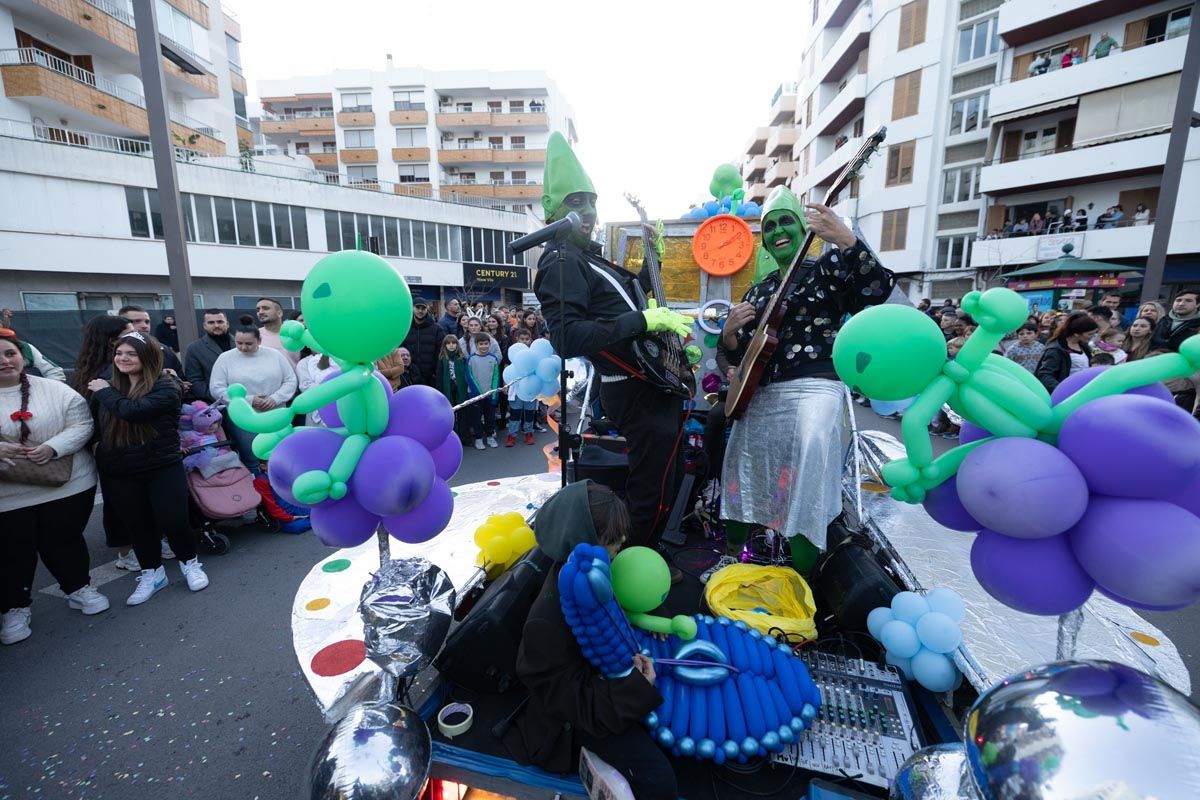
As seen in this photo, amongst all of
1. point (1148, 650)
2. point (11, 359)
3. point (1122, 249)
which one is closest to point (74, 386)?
point (11, 359)

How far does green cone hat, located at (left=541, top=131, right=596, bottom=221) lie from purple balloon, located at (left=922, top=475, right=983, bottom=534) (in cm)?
202

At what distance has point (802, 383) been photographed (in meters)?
2.42

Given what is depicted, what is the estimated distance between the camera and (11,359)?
2.67 meters

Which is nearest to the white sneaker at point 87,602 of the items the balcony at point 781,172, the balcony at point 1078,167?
the balcony at point 1078,167

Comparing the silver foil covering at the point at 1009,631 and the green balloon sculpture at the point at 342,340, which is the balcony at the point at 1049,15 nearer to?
the silver foil covering at the point at 1009,631

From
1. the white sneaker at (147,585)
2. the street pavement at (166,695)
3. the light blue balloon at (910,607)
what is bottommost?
the street pavement at (166,695)

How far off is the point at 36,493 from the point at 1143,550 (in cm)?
441

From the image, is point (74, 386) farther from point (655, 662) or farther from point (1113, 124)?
point (1113, 124)

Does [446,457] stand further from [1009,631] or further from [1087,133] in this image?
[1087,133]

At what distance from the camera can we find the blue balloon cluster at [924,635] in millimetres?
1849

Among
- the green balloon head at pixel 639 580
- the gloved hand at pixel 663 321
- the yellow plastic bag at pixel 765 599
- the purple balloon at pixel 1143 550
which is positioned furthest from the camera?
the gloved hand at pixel 663 321

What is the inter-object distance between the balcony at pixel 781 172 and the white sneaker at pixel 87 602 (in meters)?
36.8

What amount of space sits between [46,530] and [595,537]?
10.5 ft

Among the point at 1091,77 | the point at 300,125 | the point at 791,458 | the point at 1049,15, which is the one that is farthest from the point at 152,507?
the point at 300,125
